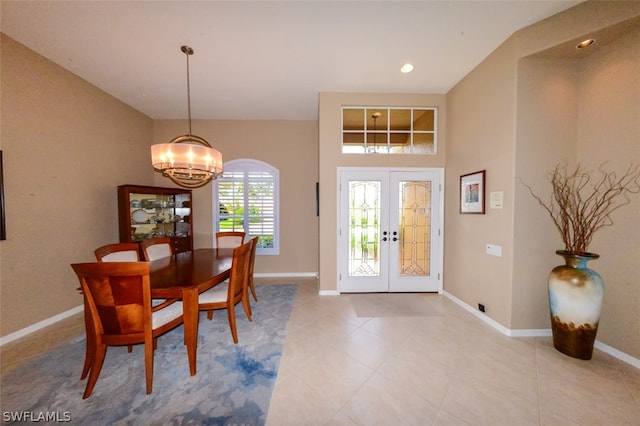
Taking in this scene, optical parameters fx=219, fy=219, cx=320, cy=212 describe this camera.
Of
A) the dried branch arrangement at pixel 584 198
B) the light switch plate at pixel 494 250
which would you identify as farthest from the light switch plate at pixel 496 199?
the light switch plate at pixel 494 250

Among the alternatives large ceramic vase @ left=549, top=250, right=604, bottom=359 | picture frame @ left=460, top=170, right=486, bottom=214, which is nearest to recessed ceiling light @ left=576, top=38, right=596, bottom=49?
picture frame @ left=460, top=170, right=486, bottom=214

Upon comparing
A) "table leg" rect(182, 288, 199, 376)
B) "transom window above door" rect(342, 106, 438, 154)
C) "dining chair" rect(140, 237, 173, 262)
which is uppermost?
"transom window above door" rect(342, 106, 438, 154)

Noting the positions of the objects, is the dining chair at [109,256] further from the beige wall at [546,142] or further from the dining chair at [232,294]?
the beige wall at [546,142]

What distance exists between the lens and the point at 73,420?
1443 mm

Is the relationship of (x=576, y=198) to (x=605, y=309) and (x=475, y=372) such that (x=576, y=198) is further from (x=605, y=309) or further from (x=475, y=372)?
(x=475, y=372)

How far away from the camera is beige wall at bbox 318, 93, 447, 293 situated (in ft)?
11.3

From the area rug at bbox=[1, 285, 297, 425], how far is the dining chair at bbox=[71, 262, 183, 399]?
14 cm

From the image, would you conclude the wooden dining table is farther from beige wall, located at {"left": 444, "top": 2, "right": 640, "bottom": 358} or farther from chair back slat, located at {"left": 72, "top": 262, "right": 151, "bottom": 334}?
beige wall, located at {"left": 444, "top": 2, "right": 640, "bottom": 358}

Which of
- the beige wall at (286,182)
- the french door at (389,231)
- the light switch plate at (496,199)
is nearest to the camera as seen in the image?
the light switch plate at (496,199)

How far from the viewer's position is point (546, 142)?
2.30 m

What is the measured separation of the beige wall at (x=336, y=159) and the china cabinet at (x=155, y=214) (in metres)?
2.68

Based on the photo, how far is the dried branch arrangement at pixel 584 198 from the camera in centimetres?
198

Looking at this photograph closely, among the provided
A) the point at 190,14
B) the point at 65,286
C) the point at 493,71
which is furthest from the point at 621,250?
the point at 65,286

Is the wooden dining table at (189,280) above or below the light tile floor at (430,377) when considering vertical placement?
above
